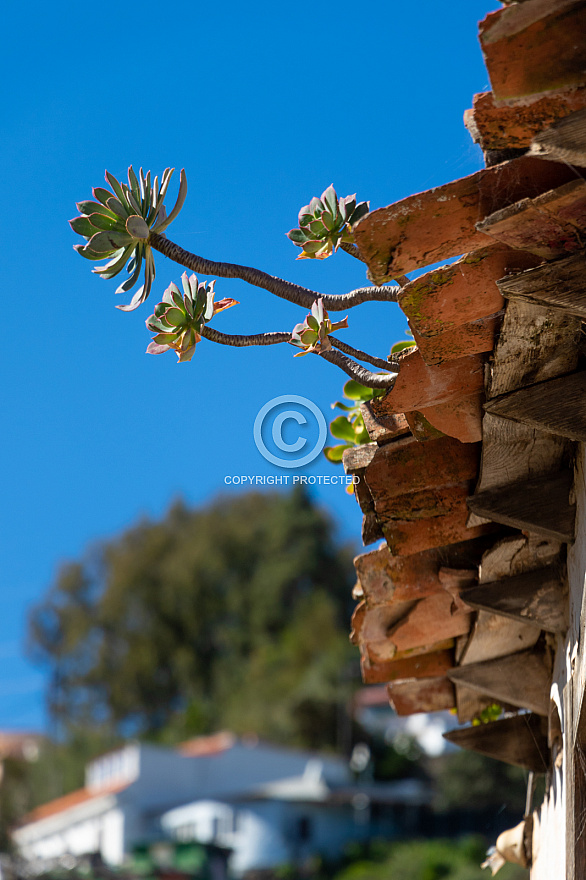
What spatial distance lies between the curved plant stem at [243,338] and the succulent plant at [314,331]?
59mm

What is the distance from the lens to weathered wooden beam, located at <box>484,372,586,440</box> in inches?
63.3

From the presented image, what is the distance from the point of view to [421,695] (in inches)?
116

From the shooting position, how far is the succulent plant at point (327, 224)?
1.80 metres

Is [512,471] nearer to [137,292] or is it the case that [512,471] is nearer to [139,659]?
[137,292]

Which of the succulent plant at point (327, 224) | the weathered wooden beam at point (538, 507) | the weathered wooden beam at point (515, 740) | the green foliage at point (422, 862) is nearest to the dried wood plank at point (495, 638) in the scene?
the weathered wooden beam at point (515, 740)

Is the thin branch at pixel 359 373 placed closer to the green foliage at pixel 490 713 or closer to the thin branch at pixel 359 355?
the thin branch at pixel 359 355

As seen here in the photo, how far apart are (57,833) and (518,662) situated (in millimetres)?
29453

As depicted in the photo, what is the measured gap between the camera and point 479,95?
4.20 ft

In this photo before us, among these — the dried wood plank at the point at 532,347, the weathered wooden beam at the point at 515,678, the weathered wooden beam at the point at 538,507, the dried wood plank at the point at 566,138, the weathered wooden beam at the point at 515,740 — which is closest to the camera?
the dried wood plank at the point at 566,138

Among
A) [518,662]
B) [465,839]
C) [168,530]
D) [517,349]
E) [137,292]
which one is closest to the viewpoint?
[517,349]

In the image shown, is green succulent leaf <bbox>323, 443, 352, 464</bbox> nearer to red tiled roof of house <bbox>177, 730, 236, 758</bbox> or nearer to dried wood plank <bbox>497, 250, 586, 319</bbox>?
dried wood plank <bbox>497, 250, 586, 319</bbox>

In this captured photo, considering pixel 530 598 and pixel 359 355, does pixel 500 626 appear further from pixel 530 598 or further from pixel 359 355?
pixel 359 355

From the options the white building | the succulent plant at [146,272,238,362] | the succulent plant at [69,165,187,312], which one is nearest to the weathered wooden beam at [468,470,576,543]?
the succulent plant at [146,272,238,362]

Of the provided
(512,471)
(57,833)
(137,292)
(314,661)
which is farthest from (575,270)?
(314,661)
